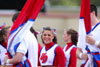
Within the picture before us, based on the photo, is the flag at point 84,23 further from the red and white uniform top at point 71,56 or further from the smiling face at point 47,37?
the red and white uniform top at point 71,56

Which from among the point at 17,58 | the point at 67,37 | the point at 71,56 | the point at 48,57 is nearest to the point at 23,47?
the point at 17,58

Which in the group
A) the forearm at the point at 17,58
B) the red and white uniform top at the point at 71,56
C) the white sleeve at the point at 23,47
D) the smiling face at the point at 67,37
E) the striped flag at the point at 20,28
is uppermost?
the striped flag at the point at 20,28

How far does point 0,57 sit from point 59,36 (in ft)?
23.6

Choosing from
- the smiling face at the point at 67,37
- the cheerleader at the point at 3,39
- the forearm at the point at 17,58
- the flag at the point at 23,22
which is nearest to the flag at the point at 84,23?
the flag at the point at 23,22

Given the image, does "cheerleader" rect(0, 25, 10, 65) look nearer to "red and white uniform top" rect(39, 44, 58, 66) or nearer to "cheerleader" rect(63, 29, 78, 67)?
"red and white uniform top" rect(39, 44, 58, 66)

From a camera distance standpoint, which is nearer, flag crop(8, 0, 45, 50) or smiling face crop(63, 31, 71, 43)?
flag crop(8, 0, 45, 50)

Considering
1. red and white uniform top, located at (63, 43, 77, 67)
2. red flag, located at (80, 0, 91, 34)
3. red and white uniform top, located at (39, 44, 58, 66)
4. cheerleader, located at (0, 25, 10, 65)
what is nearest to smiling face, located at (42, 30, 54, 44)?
red and white uniform top, located at (39, 44, 58, 66)

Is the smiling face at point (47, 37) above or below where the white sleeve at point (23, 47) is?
below

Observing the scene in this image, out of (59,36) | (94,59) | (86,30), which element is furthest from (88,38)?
(59,36)

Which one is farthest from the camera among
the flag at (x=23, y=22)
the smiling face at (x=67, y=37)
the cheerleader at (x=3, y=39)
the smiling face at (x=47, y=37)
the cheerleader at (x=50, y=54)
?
the smiling face at (x=67, y=37)

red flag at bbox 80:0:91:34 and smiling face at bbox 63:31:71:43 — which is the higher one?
red flag at bbox 80:0:91:34

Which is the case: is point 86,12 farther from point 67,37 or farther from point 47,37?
point 67,37

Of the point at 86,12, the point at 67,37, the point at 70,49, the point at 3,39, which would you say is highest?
the point at 86,12

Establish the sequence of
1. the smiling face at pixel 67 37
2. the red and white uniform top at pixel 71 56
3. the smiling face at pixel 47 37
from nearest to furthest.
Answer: the smiling face at pixel 47 37, the red and white uniform top at pixel 71 56, the smiling face at pixel 67 37
